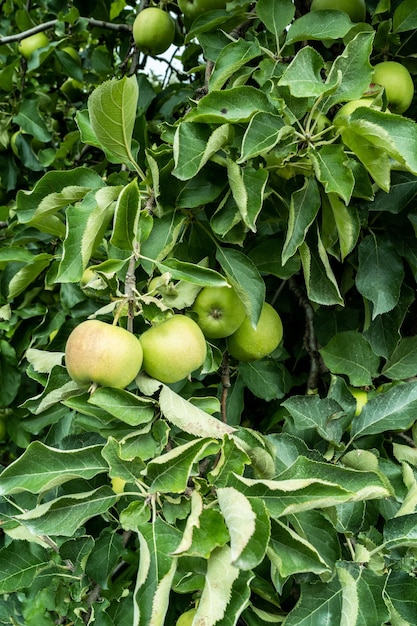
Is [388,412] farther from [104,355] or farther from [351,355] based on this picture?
[104,355]

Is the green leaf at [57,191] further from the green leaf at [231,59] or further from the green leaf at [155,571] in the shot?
the green leaf at [155,571]

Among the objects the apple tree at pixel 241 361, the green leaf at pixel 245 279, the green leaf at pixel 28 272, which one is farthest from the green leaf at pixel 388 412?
the green leaf at pixel 28 272

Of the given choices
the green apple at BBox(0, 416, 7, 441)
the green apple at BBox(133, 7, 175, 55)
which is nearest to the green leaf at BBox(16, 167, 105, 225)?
the green apple at BBox(133, 7, 175, 55)

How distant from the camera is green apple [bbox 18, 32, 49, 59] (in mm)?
1784

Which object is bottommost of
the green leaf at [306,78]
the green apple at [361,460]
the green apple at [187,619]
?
the green apple at [187,619]

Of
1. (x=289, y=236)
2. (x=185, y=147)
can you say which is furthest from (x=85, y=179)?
(x=289, y=236)

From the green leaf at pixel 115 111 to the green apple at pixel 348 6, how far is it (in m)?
0.44

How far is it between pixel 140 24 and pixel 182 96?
0.90 feet

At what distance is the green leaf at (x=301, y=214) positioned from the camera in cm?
86

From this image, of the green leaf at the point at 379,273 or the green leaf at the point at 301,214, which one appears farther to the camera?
the green leaf at the point at 379,273

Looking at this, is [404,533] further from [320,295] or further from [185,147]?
[185,147]

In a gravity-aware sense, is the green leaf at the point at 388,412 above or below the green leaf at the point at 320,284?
below

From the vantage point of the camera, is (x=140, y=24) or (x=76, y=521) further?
(x=140, y=24)

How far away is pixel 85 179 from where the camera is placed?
3.14ft
